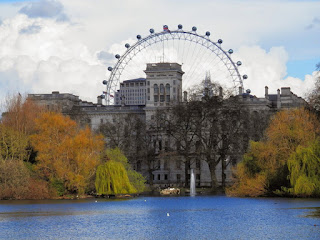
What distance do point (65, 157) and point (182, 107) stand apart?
30.2 m

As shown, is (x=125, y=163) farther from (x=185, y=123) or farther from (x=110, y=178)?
(x=185, y=123)

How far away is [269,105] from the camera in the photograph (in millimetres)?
151000

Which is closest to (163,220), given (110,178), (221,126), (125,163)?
(110,178)

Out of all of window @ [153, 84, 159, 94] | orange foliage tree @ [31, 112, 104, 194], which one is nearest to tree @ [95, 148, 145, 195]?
orange foliage tree @ [31, 112, 104, 194]

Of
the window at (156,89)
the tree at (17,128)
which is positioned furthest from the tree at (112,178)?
the window at (156,89)

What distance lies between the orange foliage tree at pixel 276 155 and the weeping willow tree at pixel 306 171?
9.05ft

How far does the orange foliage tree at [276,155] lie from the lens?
82688 millimetres

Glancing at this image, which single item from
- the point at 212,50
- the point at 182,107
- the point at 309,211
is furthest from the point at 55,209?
the point at 212,50

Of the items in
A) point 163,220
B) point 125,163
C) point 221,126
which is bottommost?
point 163,220

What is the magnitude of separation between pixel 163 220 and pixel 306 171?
67.0 ft

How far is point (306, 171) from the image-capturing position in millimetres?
77500

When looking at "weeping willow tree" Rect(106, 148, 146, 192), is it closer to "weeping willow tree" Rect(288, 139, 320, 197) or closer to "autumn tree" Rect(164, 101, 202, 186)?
"autumn tree" Rect(164, 101, 202, 186)

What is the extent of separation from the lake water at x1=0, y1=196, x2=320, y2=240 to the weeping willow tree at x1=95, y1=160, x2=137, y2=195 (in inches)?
387

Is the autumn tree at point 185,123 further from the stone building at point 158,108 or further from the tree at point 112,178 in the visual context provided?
the tree at point 112,178
